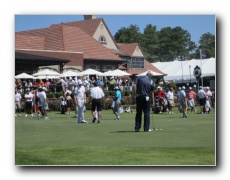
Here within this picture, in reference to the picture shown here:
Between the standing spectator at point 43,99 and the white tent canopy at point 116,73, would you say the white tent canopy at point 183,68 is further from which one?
the standing spectator at point 43,99

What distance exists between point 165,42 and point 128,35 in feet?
2.46

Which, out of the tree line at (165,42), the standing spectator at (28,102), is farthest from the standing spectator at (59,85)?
the tree line at (165,42)

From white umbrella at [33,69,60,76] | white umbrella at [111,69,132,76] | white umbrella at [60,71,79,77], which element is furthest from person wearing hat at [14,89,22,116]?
white umbrella at [111,69,132,76]

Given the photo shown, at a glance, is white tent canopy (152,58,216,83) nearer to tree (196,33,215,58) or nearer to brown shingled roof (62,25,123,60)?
tree (196,33,215,58)

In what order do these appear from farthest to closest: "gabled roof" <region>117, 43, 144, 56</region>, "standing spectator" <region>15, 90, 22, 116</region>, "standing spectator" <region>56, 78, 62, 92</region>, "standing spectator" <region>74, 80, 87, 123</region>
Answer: "standing spectator" <region>74, 80, 87, 123</region>, "standing spectator" <region>56, 78, 62, 92</region>, "standing spectator" <region>15, 90, 22, 116</region>, "gabled roof" <region>117, 43, 144, 56</region>

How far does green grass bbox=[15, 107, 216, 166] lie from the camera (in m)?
12.0

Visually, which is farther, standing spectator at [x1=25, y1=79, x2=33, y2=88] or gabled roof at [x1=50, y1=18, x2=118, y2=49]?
standing spectator at [x1=25, y1=79, x2=33, y2=88]

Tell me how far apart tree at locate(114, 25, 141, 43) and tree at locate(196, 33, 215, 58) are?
1235 mm

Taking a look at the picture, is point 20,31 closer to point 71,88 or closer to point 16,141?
point 16,141

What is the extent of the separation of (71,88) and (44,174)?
6475 mm

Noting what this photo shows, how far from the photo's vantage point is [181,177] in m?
12.0

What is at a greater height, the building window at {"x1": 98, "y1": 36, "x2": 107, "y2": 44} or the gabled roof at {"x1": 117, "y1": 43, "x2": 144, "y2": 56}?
the building window at {"x1": 98, "y1": 36, "x2": 107, "y2": 44}

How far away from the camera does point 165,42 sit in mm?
13477
